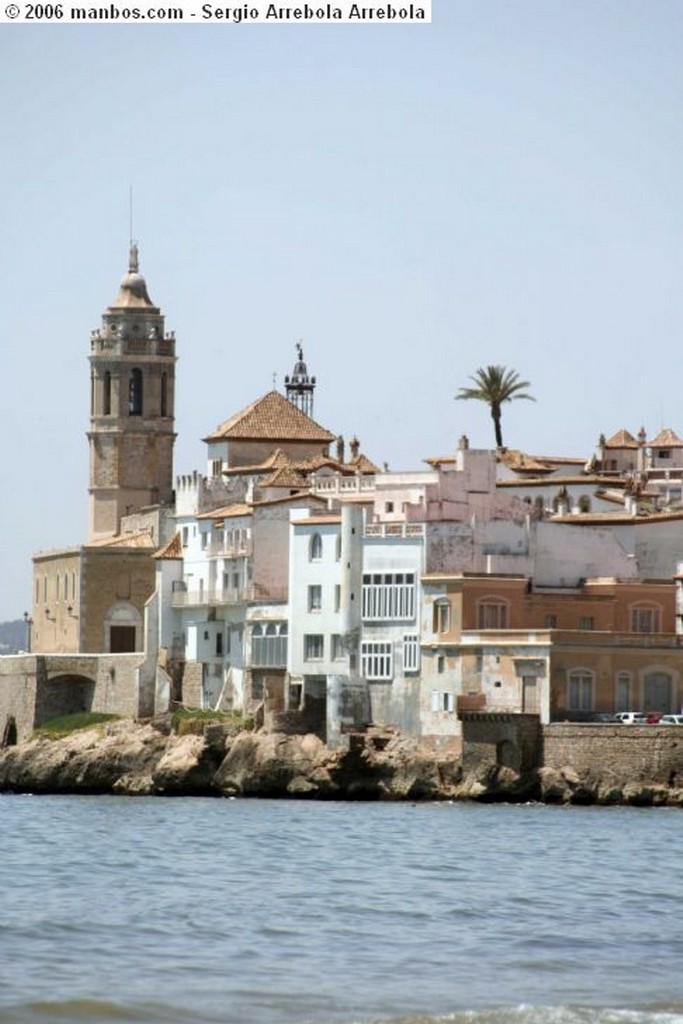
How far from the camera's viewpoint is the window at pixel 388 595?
98625mm

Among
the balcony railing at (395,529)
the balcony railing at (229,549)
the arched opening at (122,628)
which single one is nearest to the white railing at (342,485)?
the balcony railing at (229,549)

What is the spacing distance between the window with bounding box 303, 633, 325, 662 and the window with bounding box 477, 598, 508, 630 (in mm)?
6838

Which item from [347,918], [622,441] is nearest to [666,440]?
[622,441]

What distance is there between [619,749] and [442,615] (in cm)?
926

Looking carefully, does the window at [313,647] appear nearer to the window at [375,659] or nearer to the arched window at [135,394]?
the window at [375,659]

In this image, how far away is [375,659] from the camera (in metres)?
99.1

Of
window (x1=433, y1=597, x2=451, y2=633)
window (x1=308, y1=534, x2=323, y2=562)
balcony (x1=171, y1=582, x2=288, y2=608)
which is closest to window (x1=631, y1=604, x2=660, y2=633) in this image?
window (x1=433, y1=597, x2=451, y2=633)

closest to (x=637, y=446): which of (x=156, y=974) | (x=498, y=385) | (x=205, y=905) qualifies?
(x=498, y=385)

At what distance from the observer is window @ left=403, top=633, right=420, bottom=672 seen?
97.6 meters

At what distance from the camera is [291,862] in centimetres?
7112

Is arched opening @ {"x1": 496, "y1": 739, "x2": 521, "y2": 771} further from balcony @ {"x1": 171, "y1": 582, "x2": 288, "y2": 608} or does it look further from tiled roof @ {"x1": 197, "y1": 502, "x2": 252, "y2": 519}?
tiled roof @ {"x1": 197, "y1": 502, "x2": 252, "y2": 519}

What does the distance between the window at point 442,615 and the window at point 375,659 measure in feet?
8.07

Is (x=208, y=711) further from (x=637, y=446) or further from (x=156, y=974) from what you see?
(x=156, y=974)

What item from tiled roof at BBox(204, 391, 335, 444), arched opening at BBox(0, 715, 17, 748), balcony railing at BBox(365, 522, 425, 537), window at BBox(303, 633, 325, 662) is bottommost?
arched opening at BBox(0, 715, 17, 748)
